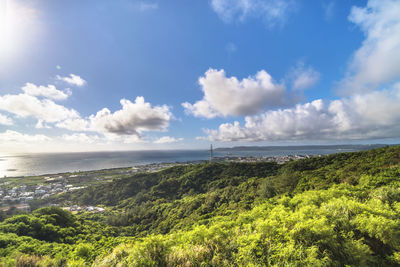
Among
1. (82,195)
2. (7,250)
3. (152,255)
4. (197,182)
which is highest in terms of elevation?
(152,255)

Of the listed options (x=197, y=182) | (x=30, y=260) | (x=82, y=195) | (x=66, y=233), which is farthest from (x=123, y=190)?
(x=30, y=260)

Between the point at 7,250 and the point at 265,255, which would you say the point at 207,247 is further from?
the point at 7,250

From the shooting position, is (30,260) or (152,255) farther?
(30,260)

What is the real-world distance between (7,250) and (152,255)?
13445mm

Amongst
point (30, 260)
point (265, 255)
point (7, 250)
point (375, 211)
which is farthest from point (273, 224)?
point (7, 250)

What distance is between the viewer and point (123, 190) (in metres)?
59.1

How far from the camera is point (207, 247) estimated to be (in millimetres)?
5172

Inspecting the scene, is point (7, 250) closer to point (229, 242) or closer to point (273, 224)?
point (229, 242)

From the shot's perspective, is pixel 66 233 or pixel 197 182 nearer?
pixel 66 233

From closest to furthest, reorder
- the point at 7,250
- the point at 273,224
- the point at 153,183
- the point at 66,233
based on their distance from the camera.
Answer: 1. the point at 273,224
2. the point at 7,250
3. the point at 66,233
4. the point at 153,183

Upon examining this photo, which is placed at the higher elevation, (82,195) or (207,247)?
(207,247)

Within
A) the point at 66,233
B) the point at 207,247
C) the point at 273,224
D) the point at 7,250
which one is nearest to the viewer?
the point at 207,247

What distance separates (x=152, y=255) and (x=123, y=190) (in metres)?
64.7

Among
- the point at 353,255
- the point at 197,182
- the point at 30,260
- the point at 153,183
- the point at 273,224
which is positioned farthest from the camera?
the point at 153,183
